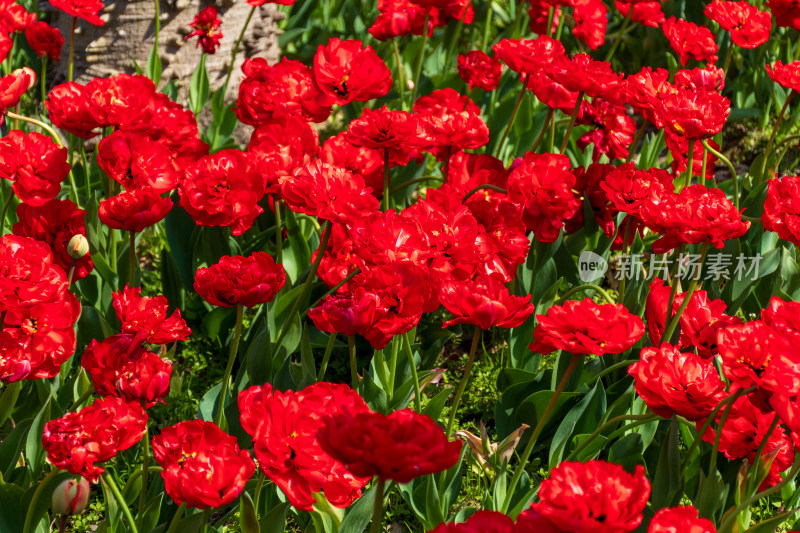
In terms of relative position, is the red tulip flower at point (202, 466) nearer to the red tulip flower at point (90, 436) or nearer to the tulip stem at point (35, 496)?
the red tulip flower at point (90, 436)

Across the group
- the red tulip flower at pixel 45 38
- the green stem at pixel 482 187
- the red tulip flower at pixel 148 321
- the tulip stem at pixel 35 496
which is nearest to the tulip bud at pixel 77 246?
the red tulip flower at pixel 148 321

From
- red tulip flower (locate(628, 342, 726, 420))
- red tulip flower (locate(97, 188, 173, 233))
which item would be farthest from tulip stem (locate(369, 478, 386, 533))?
red tulip flower (locate(97, 188, 173, 233))

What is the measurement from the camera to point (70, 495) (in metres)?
1.51

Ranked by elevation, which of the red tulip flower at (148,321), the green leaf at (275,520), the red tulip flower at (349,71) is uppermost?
the red tulip flower at (349,71)

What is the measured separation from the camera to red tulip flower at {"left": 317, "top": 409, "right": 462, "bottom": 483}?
1.01 m

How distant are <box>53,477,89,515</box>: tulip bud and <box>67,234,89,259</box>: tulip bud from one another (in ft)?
1.73

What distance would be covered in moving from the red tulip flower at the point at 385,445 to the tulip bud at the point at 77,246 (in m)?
1.01

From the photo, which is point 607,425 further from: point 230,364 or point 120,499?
point 120,499

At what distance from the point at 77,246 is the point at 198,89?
1737 millimetres

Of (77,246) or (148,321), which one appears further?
(77,246)

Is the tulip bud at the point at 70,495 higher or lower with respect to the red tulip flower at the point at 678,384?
lower

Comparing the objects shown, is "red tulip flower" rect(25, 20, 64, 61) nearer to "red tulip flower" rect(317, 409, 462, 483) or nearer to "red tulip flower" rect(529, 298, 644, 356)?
"red tulip flower" rect(529, 298, 644, 356)

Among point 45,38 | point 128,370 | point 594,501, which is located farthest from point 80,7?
point 594,501

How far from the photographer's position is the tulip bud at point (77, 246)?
1.86 meters
